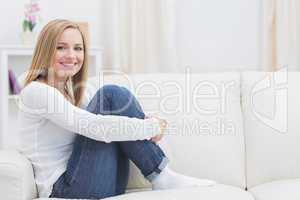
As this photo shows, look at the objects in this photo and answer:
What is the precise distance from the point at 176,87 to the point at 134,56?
3.36 ft

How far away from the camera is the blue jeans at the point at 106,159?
1.71 meters

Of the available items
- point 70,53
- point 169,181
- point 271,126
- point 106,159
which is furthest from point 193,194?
point 70,53

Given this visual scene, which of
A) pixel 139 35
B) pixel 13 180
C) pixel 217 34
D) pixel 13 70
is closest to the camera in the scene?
pixel 13 180

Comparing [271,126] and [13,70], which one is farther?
[13,70]

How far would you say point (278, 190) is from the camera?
1792 mm

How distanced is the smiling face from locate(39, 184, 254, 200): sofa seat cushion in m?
0.55

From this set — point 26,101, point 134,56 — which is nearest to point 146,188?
point 26,101

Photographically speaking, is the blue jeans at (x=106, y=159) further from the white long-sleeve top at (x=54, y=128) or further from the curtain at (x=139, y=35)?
the curtain at (x=139, y=35)

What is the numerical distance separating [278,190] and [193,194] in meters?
0.36

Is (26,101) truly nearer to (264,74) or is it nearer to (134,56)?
(264,74)

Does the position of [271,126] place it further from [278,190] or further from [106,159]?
[106,159]

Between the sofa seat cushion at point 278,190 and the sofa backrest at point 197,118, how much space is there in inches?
5.6

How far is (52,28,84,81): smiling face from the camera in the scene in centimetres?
185

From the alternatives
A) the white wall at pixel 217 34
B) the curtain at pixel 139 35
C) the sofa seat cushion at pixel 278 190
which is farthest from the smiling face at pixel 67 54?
the white wall at pixel 217 34
